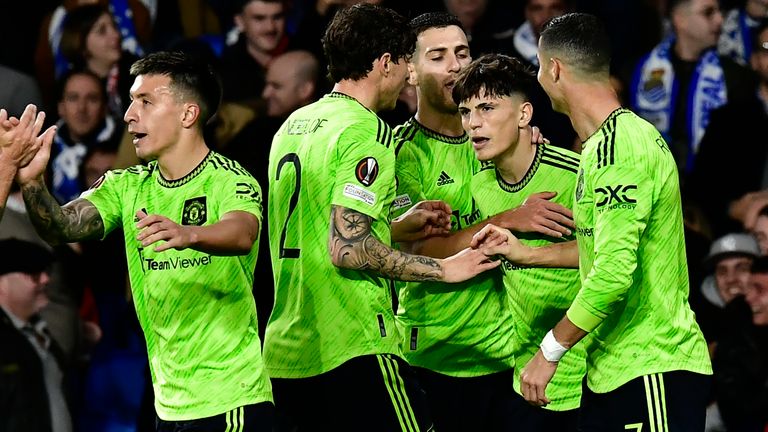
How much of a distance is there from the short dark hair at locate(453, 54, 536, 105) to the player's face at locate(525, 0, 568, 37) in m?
3.97

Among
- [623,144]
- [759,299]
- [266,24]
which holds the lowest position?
[759,299]

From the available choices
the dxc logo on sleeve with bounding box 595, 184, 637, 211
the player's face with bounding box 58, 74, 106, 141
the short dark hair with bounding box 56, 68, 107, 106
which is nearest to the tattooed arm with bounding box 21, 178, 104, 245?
the dxc logo on sleeve with bounding box 595, 184, 637, 211

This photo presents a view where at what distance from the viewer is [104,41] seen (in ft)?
37.1

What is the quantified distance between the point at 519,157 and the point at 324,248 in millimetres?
1060

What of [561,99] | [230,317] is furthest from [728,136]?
[230,317]

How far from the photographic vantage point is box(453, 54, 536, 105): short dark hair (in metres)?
6.65

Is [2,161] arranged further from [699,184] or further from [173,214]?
[699,184]

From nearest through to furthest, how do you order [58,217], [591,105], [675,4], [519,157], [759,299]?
1. [58,217]
2. [591,105]
3. [519,157]
4. [759,299]
5. [675,4]

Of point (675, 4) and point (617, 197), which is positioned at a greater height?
point (675, 4)

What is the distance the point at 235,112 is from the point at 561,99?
4.58 meters

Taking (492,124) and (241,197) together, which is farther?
(492,124)

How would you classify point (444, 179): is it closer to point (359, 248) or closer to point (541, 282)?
point (541, 282)

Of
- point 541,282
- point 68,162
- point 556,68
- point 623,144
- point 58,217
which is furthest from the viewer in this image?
point 68,162

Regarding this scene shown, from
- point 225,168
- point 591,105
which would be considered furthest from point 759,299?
point 225,168
